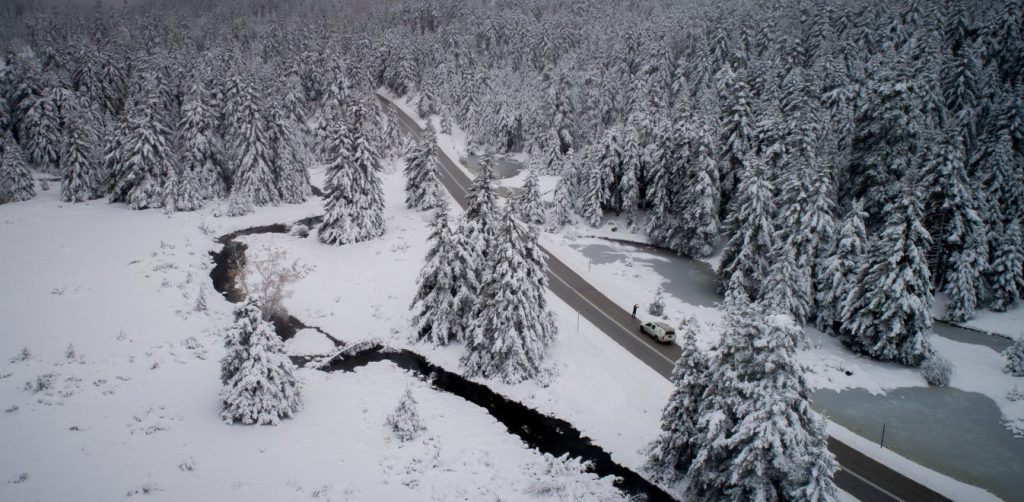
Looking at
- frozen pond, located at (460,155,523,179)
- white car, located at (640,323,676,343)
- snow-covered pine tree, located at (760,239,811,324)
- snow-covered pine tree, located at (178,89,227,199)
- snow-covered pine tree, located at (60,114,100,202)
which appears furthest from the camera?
frozen pond, located at (460,155,523,179)

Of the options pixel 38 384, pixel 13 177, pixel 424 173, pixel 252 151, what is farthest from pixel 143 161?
pixel 38 384

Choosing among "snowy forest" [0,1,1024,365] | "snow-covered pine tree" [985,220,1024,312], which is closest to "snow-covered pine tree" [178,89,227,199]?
"snowy forest" [0,1,1024,365]

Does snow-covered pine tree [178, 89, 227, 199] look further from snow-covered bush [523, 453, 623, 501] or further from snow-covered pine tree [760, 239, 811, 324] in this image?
snow-covered pine tree [760, 239, 811, 324]

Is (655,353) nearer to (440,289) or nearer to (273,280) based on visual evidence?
(440,289)

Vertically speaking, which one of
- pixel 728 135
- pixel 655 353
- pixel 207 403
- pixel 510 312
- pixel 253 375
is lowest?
pixel 207 403

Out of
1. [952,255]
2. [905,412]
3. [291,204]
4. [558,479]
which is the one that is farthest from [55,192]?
[952,255]
